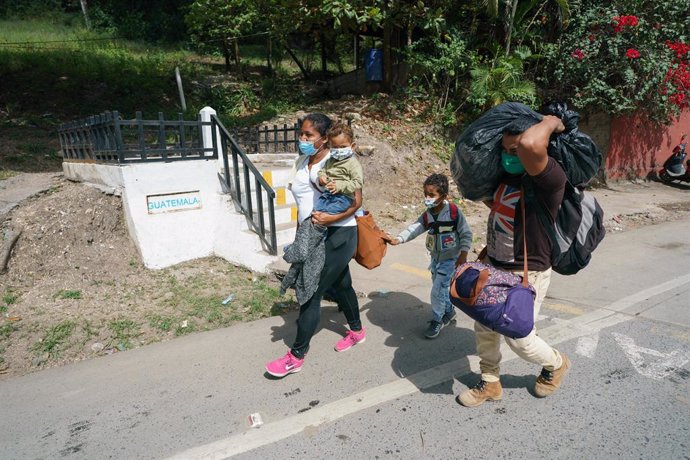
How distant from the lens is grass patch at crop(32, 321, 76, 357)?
3488 mm

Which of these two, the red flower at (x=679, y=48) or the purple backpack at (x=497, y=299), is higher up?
the red flower at (x=679, y=48)

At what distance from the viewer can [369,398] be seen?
2.74 m

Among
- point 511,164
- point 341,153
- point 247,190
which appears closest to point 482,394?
point 511,164

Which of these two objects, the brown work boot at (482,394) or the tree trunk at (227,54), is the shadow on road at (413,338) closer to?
the brown work boot at (482,394)

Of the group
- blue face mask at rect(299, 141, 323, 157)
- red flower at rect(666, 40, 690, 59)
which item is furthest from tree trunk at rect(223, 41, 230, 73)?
blue face mask at rect(299, 141, 323, 157)

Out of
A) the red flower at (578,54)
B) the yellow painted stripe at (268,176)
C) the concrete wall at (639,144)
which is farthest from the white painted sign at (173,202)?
the concrete wall at (639,144)

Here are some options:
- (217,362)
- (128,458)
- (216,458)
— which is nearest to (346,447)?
(216,458)

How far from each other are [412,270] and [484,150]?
3164mm

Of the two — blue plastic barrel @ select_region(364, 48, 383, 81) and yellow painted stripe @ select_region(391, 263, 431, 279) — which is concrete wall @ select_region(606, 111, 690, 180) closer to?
blue plastic barrel @ select_region(364, 48, 383, 81)

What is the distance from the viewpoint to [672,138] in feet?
41.2

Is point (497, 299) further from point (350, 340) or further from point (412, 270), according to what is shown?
point (412, 270)

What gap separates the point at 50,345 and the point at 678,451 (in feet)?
14.0

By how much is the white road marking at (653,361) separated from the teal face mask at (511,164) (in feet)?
5.89

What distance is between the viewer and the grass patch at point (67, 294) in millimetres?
4266
